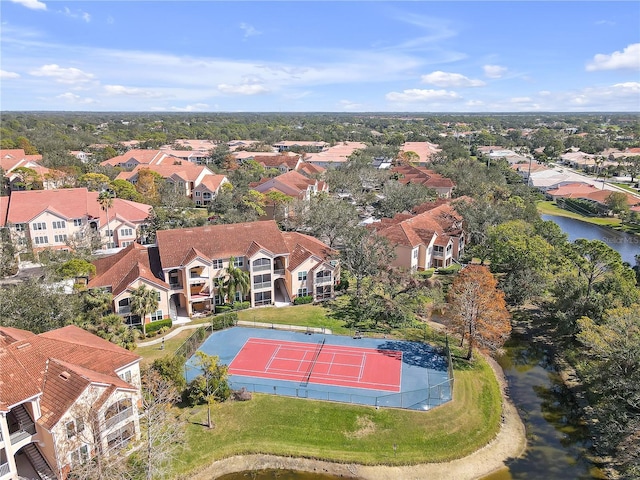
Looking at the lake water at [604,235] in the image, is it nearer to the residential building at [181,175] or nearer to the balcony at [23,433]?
the residential building at [181,175]

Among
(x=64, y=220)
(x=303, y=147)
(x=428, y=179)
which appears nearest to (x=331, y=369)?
(x=64, y=220)

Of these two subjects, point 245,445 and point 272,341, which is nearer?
point 245,445

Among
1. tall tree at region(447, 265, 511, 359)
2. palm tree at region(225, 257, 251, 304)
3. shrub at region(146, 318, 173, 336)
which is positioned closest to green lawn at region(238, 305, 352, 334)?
palm tree at region(225, 257, 251, 304)

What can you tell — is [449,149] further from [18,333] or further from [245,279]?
[18,333]

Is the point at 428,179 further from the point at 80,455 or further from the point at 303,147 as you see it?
Result: the point at 80,455

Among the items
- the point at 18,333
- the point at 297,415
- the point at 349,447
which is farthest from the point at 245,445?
the point at 18,333

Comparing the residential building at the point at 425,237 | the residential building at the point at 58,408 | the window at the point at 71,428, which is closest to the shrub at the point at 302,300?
the residential building at the point at 425,237
